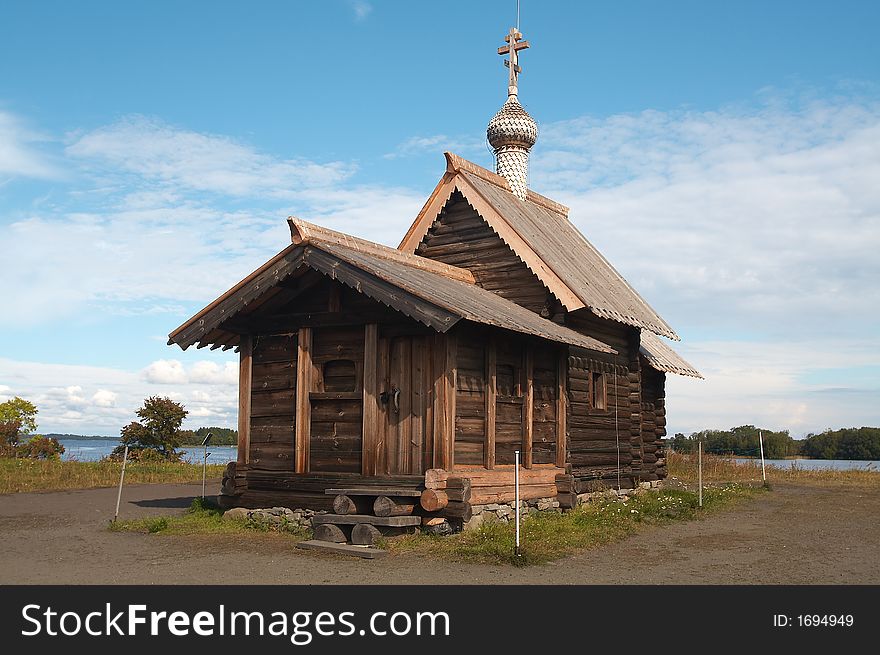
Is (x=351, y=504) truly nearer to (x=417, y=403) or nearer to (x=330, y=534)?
(x=330, y=534)

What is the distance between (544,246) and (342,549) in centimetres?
912

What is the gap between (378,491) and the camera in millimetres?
14117

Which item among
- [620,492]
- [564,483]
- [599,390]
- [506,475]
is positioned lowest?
[620,492]

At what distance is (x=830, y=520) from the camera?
1819cm

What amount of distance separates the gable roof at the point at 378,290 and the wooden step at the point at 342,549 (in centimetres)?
351

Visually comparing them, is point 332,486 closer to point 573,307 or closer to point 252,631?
point 573,307

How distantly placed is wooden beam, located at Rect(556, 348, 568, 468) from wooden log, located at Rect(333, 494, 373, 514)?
524 centimetres

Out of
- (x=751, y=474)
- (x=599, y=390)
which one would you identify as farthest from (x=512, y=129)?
(x=751, y=474)

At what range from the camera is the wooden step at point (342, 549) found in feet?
41.3

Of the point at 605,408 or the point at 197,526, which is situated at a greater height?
the point at 605,408

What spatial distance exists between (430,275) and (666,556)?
25.4ft

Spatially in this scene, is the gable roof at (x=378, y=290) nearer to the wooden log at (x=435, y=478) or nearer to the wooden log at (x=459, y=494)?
the wooden log at (x=435, y=478)

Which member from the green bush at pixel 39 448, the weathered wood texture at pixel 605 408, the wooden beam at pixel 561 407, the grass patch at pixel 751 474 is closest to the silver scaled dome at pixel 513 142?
the weathered wood texture at pixel 605 408

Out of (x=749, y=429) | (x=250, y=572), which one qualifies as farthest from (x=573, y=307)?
(x=749, y=429)
